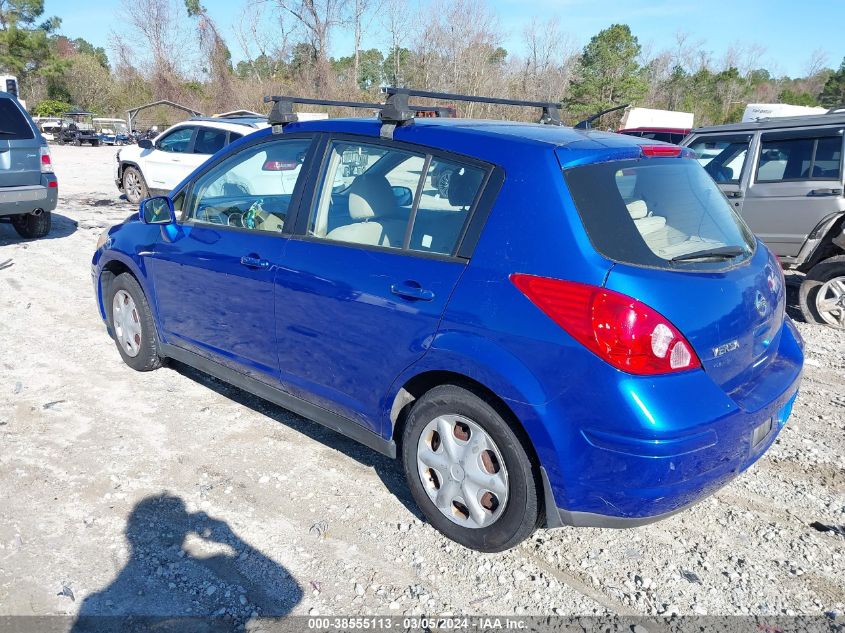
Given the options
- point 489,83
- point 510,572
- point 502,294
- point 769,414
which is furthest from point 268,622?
point 489,83

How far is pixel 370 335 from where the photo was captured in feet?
10.4

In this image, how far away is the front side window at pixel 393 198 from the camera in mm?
3002

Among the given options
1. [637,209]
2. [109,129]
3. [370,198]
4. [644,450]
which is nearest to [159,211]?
[370,198]

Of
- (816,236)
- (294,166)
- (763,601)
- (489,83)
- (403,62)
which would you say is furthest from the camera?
(403,62)

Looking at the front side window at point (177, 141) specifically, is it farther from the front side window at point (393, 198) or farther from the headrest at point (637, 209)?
the headrest at point (637, 209)

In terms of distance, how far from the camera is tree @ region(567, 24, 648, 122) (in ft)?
129

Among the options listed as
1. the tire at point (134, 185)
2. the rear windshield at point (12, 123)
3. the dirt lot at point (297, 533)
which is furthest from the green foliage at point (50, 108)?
the dirt lot at point (297, 533)

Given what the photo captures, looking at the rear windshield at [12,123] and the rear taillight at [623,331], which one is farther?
the rear windshield at [12,123]

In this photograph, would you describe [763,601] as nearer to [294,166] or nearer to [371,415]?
[371,415]

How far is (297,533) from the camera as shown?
318cm

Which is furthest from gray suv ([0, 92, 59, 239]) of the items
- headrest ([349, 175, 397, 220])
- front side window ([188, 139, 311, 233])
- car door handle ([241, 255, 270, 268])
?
headrest ([349, 175, 397, 220])

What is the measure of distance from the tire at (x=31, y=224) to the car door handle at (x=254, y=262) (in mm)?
7580

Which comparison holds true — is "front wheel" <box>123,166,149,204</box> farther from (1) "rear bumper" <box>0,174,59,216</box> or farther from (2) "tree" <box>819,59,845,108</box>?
(2) "tree" <box>819,59,845,108</box>

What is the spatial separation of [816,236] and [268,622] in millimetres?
6411
